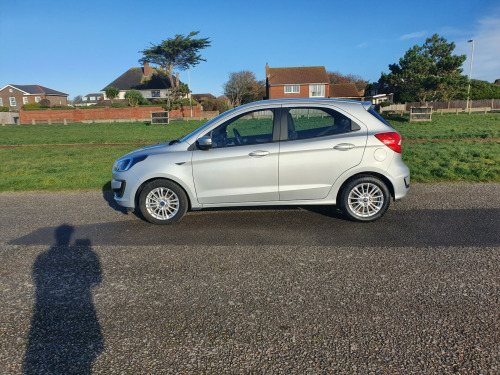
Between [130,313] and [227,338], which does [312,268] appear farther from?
[130,313]

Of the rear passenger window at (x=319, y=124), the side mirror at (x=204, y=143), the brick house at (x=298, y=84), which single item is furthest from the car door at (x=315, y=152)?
the brick house at (x=298, y=84)

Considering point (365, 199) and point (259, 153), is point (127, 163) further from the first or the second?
point (365, 199)

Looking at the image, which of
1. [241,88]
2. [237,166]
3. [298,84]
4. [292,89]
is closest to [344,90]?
[298,84]

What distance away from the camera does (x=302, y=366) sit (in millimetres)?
2639

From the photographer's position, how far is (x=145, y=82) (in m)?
80.2

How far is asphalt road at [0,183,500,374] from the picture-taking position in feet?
9.02

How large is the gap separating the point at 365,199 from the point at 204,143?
8.14ft

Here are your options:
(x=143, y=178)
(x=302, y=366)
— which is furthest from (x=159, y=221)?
(x=302, y=366)

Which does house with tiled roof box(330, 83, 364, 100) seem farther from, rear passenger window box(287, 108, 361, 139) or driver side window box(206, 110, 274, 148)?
driver side window box(206, 110, 274, 148)

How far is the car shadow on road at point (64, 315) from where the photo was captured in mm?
2773

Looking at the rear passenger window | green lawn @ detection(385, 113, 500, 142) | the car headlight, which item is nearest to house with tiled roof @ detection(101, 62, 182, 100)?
green lawn @ detection(385, 113, 500, 142)

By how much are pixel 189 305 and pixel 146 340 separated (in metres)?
0.58

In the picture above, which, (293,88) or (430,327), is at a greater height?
(293,88)

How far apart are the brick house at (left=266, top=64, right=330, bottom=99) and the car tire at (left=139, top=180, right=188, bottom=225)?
59.2 metres
